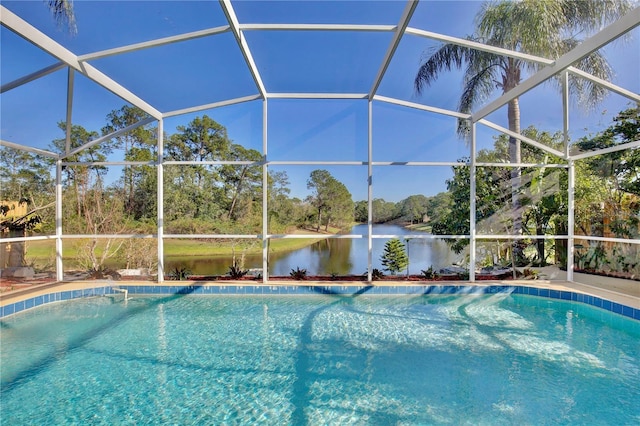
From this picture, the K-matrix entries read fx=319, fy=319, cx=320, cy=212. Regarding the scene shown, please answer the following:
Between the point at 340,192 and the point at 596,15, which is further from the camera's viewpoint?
the point at 340,192

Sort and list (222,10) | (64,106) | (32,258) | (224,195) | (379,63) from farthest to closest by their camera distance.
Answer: (224,195), (32,258), (64,106), (379,63), (222,10)

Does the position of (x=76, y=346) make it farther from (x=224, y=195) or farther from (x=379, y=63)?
(x=379, y=63)

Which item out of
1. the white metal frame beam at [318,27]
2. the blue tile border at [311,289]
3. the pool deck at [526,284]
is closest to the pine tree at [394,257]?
the pool deck at [526,284]

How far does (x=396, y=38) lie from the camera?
4.57m

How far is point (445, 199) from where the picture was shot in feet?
23.9

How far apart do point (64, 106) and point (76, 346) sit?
15.4ft

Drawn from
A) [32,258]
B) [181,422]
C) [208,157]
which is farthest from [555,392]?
[32,258]

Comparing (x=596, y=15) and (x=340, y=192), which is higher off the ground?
(x=596, y=15)

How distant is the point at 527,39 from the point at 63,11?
23.4ft

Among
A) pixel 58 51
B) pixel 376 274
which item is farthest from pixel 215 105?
pixel 376 274

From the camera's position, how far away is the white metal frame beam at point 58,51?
11.7ft

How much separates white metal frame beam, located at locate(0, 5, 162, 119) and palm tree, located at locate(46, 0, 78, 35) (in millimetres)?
361

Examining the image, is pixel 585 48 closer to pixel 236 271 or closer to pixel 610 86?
pixel 610 86

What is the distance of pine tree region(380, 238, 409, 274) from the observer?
7156 mm
